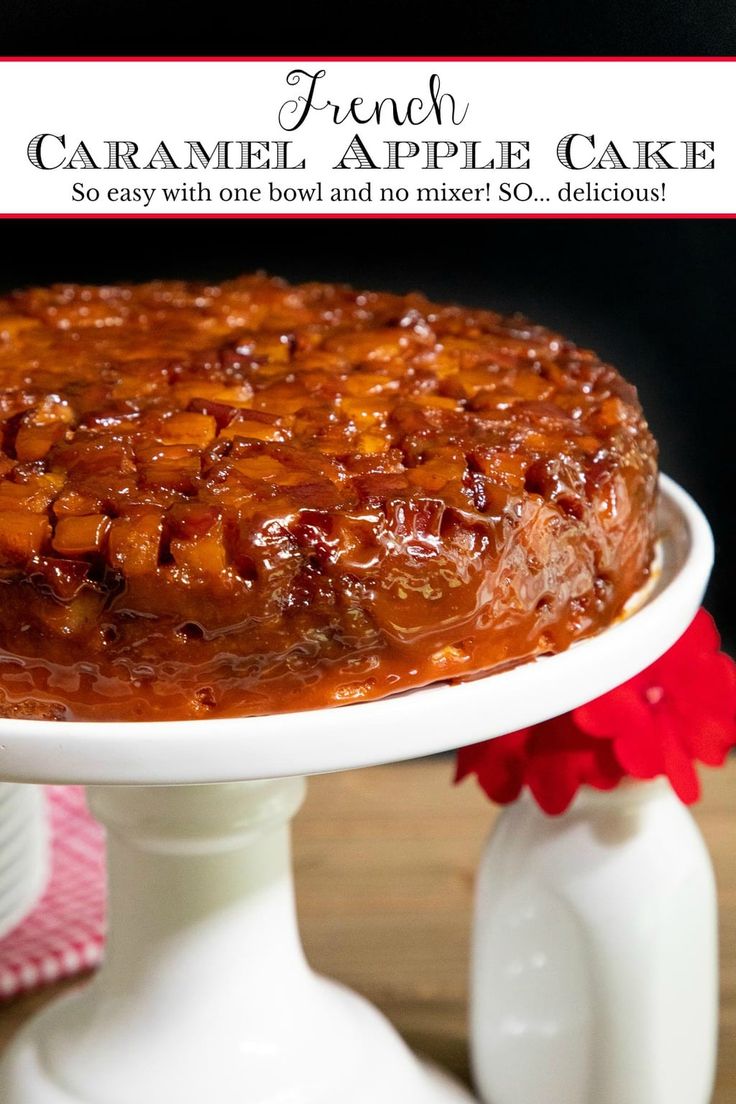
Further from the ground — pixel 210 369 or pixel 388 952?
pixel 210 369

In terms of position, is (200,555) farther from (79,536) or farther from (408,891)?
(408,891)

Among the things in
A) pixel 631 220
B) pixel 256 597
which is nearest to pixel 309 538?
pixel 256 597

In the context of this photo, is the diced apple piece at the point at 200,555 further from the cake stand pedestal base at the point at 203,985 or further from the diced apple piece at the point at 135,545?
the cake stand pedestal base at the point at 203,985

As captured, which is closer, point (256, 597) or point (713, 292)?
point (256, 597)

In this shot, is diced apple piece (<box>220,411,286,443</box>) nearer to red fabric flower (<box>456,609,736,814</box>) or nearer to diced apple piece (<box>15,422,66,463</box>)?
diced apple piece (<box>15,422,66,463</box>)
